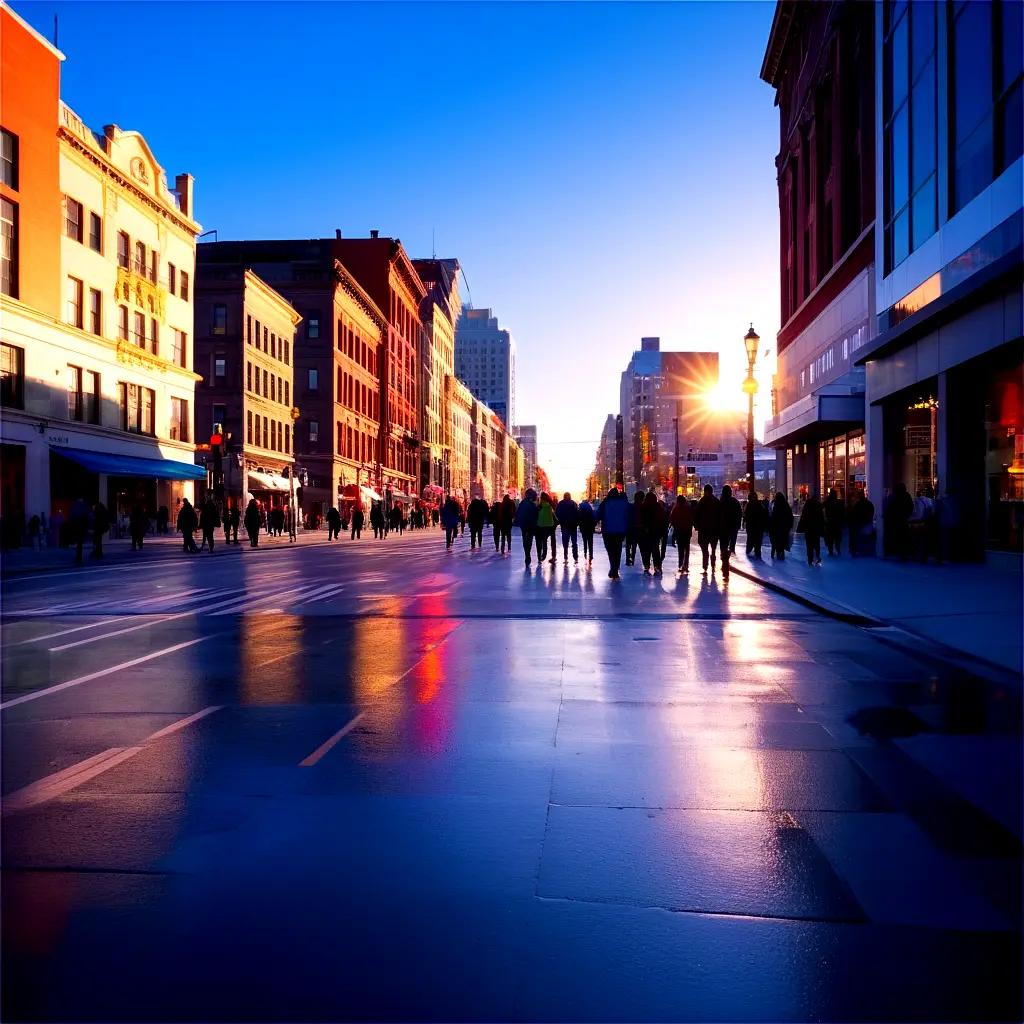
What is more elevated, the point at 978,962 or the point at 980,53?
the point at 980,53

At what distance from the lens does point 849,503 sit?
36844 mm

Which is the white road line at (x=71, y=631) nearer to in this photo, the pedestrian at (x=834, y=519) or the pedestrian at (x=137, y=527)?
the pedestrian at (x=834, y=519)

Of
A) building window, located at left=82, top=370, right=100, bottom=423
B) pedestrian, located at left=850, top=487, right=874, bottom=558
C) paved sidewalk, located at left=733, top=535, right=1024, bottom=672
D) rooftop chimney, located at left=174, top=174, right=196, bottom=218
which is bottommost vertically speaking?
paved sidewalk, located at left=733, top=535, right=1024, bottom=672

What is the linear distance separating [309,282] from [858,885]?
71107mm

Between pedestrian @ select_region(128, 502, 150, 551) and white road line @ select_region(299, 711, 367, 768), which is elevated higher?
pedestrian @ select_region(128, 502, 150, 551)

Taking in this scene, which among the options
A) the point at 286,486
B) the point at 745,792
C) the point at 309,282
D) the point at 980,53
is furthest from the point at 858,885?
the point at 309,282

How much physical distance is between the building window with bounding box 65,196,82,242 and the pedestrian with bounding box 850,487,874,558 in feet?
101

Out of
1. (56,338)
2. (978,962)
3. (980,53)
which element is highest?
(980,53)

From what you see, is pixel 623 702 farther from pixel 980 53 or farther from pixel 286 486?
pixel 286 486

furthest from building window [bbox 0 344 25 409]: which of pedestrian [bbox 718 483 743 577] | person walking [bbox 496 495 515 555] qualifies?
pedestrian [bbox 718 483 743 577]

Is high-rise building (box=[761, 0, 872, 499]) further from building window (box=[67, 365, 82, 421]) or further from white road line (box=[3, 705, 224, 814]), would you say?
white road line (box=[3, 705, 224, 814])

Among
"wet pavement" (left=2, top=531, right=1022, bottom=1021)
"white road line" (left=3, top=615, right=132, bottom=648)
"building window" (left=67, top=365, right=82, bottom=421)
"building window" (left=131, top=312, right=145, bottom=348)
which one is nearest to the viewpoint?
"wet pavement" (left=2, top=531, right=1022, bottom=1021)

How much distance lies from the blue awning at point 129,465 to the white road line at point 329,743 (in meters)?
35.0

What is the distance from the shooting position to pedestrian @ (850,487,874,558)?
27562 millimetres
